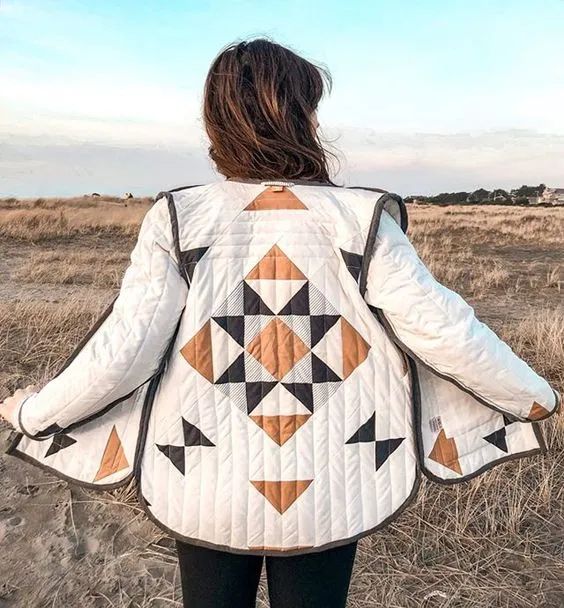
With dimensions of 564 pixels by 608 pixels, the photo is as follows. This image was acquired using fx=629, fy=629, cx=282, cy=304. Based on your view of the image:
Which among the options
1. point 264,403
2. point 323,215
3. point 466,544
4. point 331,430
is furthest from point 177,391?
point 466,544

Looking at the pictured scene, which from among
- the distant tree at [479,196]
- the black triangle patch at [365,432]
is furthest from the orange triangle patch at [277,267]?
the distant tree at [479,196]

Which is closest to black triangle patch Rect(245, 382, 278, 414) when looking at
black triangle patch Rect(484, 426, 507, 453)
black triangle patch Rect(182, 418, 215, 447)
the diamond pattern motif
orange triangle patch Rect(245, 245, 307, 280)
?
the diamond pattern motif

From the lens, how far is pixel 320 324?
4.05 ft

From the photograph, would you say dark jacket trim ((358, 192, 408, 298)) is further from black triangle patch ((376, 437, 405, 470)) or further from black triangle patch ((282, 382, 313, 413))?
black triangle patch ((376, 437, 405, 470))

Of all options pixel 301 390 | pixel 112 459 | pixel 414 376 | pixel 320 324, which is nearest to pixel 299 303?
pixel 320 324

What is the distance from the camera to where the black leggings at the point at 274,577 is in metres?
1.31

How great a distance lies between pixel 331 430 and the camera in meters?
1.25

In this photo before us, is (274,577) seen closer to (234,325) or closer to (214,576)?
(214,576)

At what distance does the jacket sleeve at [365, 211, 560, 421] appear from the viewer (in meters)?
1.15

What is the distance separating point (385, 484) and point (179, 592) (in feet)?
4.17

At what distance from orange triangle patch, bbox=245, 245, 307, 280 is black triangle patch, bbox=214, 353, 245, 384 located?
17 centimetres

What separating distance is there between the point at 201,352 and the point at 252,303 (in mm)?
138

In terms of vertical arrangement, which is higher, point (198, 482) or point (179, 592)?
point (198, 482)

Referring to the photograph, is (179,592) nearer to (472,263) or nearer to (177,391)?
(177,391)
